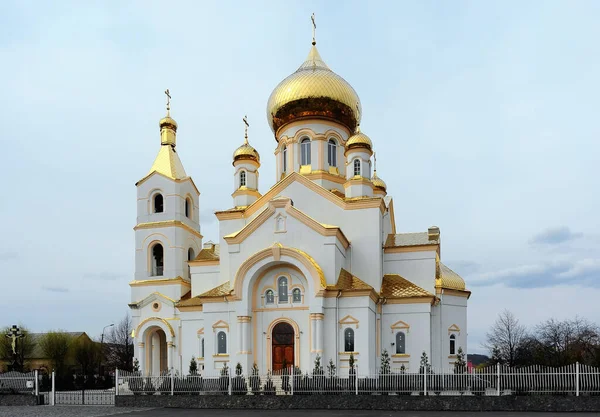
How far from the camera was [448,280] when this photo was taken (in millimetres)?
27062

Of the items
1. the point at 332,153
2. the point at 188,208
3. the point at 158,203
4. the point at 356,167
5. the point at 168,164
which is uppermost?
the point at 332,153

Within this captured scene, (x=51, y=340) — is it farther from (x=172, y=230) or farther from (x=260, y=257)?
(x=260, y=257)

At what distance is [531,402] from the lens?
17516 mm

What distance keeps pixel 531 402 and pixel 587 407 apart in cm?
144

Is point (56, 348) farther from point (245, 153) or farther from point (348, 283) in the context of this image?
point (348, 283)

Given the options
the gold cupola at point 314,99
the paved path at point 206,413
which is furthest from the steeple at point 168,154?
the paved path at point 206,413

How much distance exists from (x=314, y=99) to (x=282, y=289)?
916 centimetres

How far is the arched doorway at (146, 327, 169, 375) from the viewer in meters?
28.8

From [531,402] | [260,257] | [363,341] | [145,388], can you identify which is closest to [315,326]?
[363,341]

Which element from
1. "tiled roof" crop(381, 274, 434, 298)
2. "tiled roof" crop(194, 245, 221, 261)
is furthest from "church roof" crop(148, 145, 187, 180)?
"tiled roof" crop(381, 274, 434, 298)

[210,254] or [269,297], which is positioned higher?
→ [210,254]

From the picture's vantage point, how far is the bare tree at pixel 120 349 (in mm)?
46938

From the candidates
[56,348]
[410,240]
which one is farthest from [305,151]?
[56,348]

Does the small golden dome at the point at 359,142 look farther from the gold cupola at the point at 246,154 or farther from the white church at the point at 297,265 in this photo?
the gold cupola at the point at 246,154
